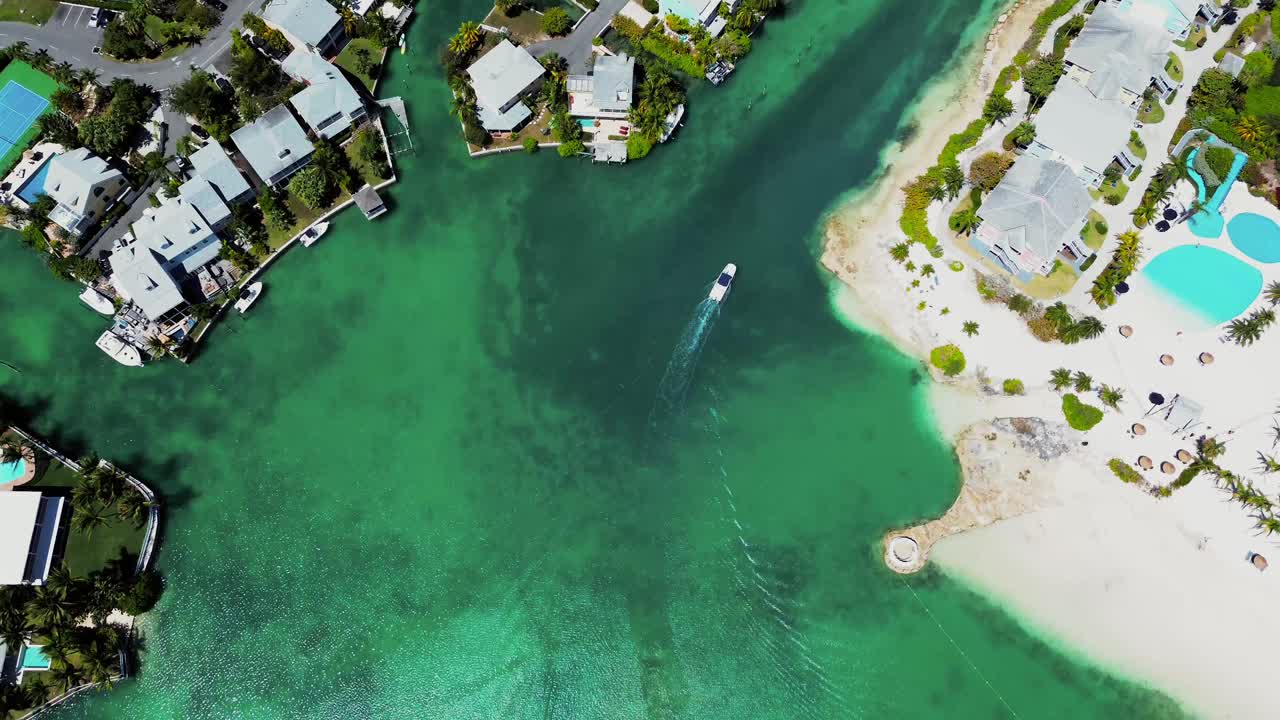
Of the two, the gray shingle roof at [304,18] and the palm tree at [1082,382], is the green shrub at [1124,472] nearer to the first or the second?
the palm tree at [1082,382]

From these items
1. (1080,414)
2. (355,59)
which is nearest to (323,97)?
(355,59)

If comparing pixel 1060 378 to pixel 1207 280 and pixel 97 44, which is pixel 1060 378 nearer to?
pixel 1207 280

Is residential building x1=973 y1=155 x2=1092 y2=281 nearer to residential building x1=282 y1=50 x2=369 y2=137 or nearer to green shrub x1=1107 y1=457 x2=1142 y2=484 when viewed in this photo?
green shrub x1=1107 y1=457 x2=1142 y2=484

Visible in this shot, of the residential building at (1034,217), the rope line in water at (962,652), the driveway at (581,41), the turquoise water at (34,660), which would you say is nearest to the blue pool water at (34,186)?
the turquoise water at (34,660)

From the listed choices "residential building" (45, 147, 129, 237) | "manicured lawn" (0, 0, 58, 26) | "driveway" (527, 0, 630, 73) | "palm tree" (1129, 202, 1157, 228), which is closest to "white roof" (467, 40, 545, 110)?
"driveway" (527, 0, 630, 73)

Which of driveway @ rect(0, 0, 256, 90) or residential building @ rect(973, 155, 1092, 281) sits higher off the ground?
driveway @ rect(0, 0, 256, 90)

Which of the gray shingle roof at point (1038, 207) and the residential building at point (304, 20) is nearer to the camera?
the gray shingle roof at point (1038, 207)

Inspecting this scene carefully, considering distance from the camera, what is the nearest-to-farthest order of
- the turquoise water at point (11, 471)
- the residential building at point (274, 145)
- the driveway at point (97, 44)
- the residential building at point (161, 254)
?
the turquoise water at point (11, 471) → the residential building at point (161, 254) → the residential building at point (274, 145) → the driveway at point (97, 44)

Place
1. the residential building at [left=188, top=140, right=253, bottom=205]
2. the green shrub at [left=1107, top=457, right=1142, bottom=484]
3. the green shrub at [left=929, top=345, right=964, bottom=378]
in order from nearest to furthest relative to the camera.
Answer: the green shrub at [left=1107, top=457, right=1142, bottom=484] → the green shrub at [left=929, top=345, right=964, bottom=378] → the residential building at [left=188, top=140, right=253, bottom=205]
